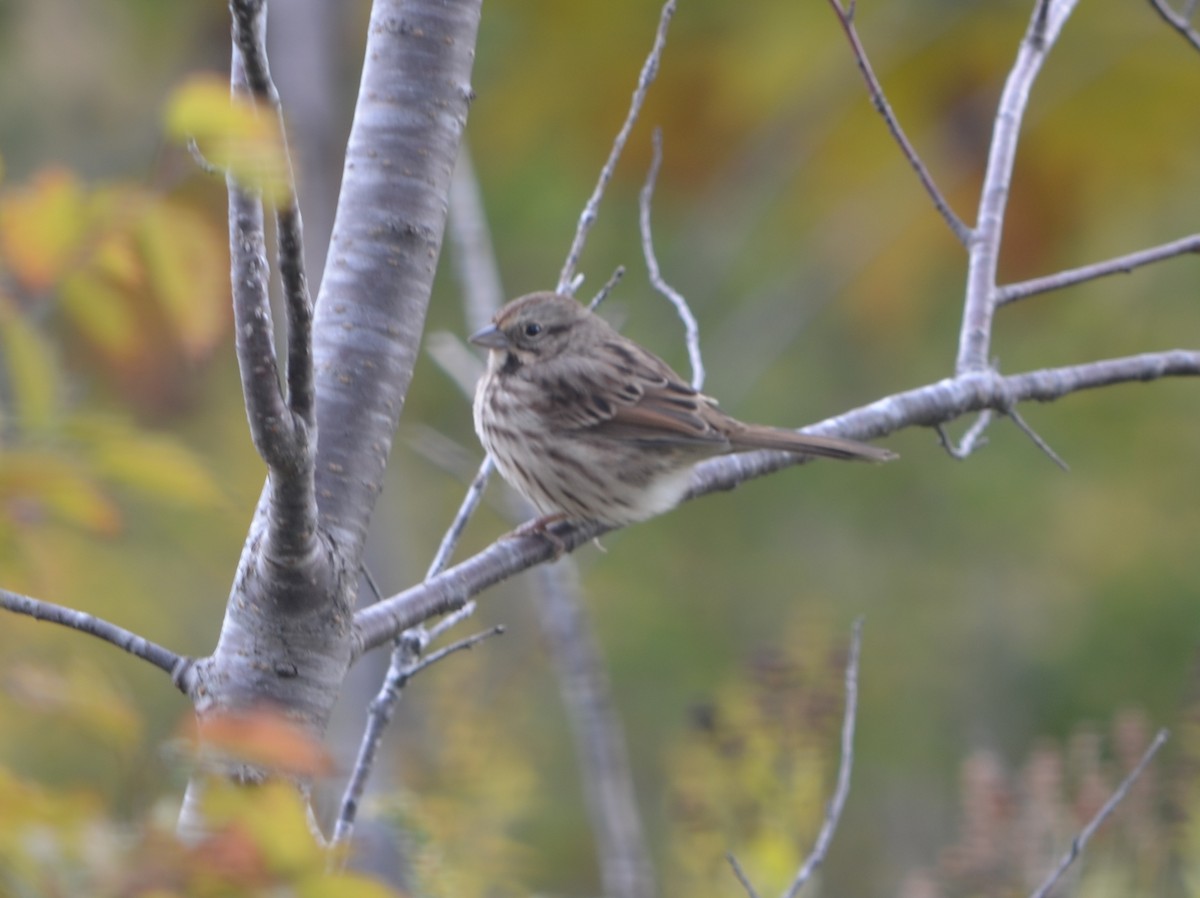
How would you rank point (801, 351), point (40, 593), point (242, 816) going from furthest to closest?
point (801, 351), point (40, 593), point (242, 816)

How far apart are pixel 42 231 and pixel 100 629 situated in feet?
2.62

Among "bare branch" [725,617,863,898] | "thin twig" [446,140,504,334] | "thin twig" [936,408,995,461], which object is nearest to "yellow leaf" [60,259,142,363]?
"bare branch" [725,617,863,898]

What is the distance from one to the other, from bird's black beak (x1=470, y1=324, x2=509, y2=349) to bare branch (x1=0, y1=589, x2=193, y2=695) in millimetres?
3230

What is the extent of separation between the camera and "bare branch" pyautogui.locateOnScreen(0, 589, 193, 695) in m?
3.03

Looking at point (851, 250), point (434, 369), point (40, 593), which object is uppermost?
point (434, 369)

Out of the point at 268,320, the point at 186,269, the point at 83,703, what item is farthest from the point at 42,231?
the point at 83,703

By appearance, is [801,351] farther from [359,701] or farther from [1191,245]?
[1191,245]

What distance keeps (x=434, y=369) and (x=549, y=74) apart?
261 cm

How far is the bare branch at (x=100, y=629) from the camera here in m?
3.03

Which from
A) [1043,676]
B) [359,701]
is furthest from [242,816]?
[1043,676]

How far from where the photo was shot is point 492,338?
20.6ft

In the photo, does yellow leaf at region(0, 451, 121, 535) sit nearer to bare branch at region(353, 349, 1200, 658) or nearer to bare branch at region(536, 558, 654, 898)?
bare branch at region(353, 349, 1200, 658)

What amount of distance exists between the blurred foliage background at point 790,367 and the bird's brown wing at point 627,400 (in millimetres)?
1029

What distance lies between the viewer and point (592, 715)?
4973 millimetres
